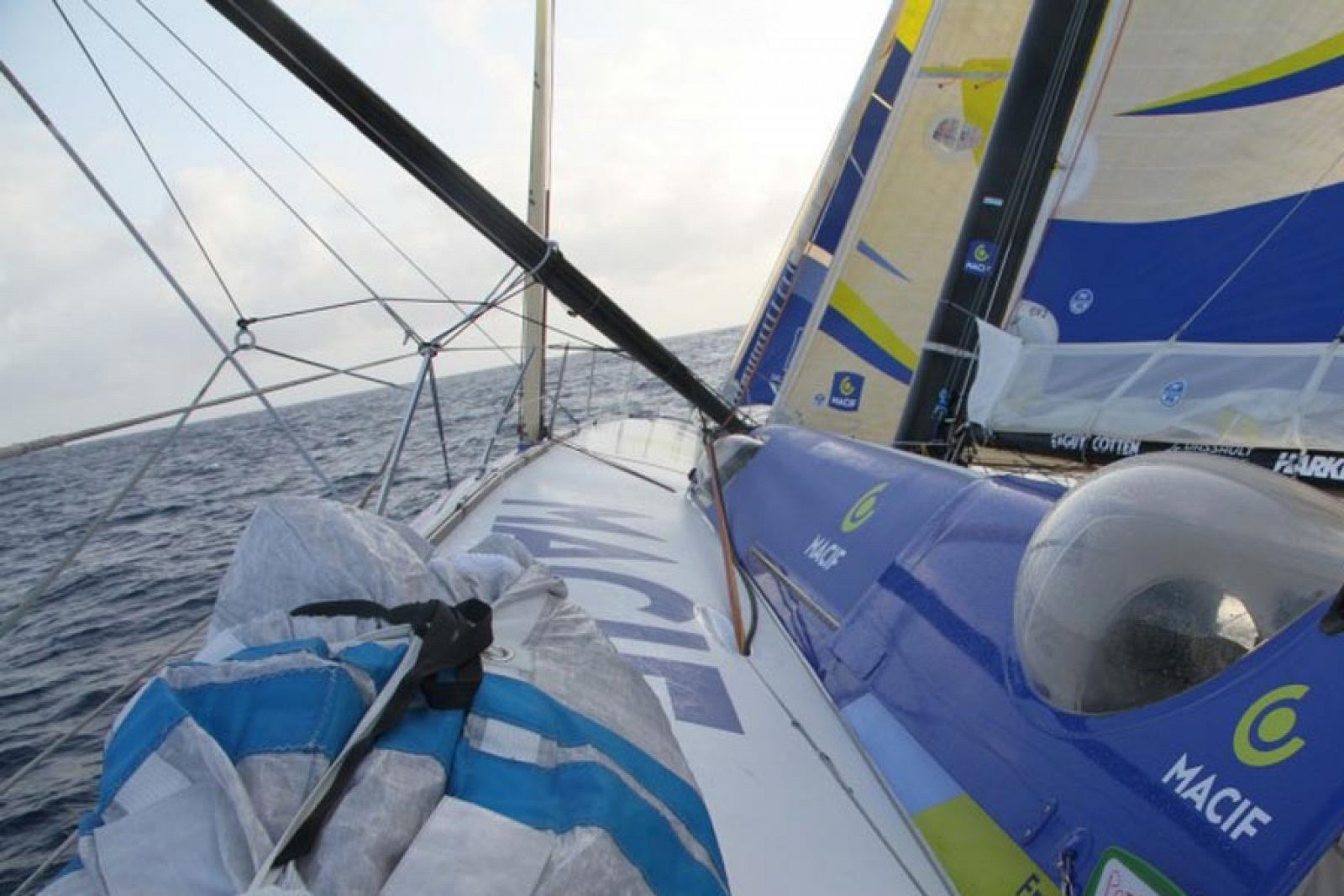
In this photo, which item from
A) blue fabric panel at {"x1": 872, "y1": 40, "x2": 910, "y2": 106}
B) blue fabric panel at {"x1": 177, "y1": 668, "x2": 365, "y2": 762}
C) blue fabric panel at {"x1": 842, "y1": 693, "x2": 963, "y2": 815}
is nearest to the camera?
blue fabric panel at {"x1": 177, "y1": 668, "x2": 365, "y2": 762}

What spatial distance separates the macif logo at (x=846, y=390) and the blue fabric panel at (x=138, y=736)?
5813mm

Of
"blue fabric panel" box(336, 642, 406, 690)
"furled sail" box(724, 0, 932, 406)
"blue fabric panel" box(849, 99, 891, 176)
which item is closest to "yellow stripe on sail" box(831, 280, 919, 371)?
"furled sail" box(724, 0, 932, 406)

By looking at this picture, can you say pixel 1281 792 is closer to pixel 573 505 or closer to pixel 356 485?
pixel 573 505

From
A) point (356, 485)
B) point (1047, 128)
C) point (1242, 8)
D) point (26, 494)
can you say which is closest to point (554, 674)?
point (1047, 128)

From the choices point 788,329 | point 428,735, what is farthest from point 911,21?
point 428,735

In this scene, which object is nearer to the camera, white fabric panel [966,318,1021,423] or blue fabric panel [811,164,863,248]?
white fabric panel [966,318,1021,423]

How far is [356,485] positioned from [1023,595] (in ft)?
31.8

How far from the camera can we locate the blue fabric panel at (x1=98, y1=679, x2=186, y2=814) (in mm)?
812

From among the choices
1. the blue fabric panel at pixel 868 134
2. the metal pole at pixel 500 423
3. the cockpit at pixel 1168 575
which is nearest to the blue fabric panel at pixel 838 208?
the blue fabric panel at pixel 868 134

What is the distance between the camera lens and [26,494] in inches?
884

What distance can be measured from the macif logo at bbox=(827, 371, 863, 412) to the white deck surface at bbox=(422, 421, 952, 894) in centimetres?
278

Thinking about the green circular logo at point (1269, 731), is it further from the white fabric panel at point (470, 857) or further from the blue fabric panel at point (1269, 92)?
the blue fabric panel at point (1269, 92)

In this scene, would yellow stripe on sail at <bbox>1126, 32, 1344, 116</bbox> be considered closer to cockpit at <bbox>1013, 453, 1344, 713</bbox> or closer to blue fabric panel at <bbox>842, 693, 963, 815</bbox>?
cockpit at <bbox>1013, 453, 1344, 713</bbox>

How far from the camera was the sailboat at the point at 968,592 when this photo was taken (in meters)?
0.89
